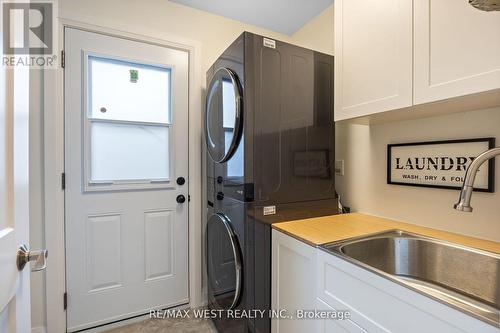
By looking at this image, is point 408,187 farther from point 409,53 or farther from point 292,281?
point 292,281

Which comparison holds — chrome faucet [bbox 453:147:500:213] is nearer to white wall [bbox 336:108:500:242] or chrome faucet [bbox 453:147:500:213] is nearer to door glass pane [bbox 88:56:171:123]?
white wall [bbox 336:108:500:242]

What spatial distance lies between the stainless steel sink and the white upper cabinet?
673mm

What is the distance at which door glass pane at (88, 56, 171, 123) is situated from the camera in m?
1.77

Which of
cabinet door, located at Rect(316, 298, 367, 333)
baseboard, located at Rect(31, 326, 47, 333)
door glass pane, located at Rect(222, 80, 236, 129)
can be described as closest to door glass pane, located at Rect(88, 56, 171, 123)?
door glass pane, located at Rect(222, 80, 236, 129)

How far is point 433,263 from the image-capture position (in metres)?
1.15

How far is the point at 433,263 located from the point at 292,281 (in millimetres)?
687

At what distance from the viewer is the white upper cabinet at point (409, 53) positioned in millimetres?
872

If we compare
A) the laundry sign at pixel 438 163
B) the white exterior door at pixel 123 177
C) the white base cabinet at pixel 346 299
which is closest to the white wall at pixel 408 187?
the laundry sign at pixel 438 163

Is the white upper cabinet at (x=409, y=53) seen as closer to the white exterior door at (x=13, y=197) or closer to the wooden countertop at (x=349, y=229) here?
the wooden countertop at (x=349, y=229)


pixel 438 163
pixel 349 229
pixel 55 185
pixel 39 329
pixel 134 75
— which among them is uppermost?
pixel 134 75

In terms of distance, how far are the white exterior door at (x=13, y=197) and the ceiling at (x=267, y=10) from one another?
1.70 meters

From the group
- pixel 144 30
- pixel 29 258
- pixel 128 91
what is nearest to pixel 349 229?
pixel 29 258

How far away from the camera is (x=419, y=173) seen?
142cm

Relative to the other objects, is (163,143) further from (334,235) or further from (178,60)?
(334,235)
